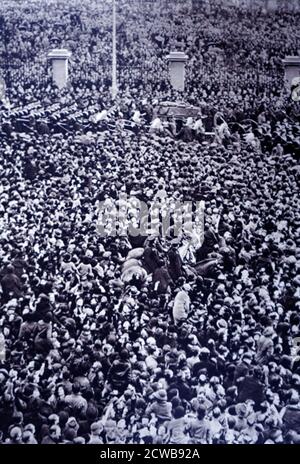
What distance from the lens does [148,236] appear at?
3.30 metres

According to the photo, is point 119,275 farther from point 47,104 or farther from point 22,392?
point 47,104

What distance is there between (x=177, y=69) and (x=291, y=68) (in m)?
0.71

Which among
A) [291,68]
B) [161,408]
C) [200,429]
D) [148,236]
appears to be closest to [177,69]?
[291,68]

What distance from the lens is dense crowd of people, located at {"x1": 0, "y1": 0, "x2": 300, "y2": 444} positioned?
311cm

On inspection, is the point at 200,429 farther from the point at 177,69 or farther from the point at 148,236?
the point at 177,69

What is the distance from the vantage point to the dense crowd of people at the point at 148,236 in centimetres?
311

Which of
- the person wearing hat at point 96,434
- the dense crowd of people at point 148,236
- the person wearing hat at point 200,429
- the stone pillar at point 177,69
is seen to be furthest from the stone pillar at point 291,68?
the person wearing hat at point 96,434

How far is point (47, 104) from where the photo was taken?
347cm

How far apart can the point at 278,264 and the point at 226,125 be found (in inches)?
36.5

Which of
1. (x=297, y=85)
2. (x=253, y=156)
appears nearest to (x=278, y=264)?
(x=253, y=156)

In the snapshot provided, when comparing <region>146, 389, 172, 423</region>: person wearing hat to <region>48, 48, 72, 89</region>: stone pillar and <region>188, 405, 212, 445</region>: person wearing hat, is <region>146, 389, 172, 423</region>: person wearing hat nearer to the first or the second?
<region>188, 405, 212, 445</region>: person wearing hat

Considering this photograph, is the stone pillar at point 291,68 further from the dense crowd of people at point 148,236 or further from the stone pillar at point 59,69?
the stone pillar at point 59,69

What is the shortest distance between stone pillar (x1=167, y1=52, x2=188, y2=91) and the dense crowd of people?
44 millimetres

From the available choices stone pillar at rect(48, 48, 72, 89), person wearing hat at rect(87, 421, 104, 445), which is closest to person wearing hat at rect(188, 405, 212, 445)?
person wearing hat at rect(87, 421, 104, 445)
